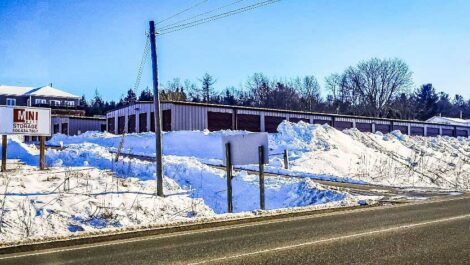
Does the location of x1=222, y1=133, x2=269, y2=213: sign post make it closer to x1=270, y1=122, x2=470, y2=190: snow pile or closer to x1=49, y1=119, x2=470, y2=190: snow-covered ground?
x1=49, y1=119, x2=470, y2=190: snow-covered ground

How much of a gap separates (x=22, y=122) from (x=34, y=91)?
78232 mm

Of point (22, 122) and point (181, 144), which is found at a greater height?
point (22, 122)

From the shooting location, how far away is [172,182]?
63.1 feet

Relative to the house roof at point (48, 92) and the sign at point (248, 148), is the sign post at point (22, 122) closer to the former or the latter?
the sign at point (248, 148)

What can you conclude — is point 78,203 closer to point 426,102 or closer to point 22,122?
point 22,122

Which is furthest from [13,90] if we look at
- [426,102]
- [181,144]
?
[426,102]

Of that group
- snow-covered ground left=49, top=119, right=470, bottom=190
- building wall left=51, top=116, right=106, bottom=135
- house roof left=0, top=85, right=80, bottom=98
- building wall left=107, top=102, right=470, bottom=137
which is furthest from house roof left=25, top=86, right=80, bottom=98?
snow-covered ground left=49, top=119, right=470, bottom=190

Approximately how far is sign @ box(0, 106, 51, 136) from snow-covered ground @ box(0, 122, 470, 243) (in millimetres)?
1517

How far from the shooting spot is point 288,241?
29.8 feet

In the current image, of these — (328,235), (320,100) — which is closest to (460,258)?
(328,235)

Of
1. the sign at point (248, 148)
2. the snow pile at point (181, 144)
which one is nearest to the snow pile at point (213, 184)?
the sign at point (248, 148)

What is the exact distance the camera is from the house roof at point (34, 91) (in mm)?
89250

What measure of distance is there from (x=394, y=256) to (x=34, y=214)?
Answer: 10.1 meters

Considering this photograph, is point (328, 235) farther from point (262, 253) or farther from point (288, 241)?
point (262, 253)
